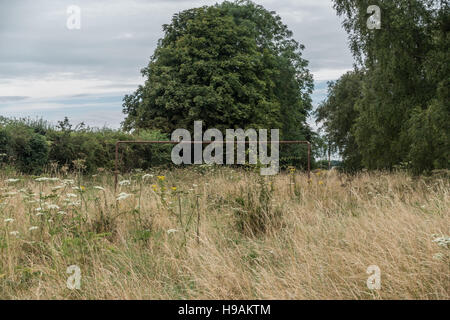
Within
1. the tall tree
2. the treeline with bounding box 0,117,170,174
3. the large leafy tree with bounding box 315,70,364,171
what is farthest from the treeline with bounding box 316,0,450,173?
the large leafy tree with bounding box 315,70,364,171

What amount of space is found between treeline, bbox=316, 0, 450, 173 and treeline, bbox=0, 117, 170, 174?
29.2ft

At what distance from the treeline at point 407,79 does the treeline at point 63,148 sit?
8.92 m

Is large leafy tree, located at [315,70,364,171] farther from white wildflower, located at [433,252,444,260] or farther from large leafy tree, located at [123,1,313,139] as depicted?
white wildflower, located at [433,252,444,260]

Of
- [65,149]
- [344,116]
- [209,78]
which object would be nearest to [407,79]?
[209,78]

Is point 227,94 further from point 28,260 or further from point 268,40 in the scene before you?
point 28,260

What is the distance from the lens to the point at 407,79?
763 inches

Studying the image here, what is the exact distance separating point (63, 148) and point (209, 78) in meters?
11.9

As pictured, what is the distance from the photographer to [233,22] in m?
26.5

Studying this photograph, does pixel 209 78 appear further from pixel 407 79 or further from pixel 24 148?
pixel 24 148

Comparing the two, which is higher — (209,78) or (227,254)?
(209,78)

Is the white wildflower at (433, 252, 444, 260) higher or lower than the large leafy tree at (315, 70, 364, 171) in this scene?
lower

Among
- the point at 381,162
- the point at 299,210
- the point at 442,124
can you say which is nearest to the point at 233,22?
the point at 381,162

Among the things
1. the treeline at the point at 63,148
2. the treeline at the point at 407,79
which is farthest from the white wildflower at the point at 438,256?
the treeline at the point at 407,79

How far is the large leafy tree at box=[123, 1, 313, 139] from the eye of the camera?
78.7ft
